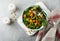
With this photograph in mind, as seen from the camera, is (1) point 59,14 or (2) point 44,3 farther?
(2) point 44,3

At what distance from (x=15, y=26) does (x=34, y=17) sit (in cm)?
11

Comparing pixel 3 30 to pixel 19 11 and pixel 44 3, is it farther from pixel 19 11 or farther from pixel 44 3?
pixel 44 3

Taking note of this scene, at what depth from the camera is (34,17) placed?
0.97m

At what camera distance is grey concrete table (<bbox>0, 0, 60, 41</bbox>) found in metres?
0.98

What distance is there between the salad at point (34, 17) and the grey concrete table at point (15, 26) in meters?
0.04

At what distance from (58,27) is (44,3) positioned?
18 cm

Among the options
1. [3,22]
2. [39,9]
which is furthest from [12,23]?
[39,9]

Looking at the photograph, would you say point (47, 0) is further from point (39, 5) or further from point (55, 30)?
point (55, 30)

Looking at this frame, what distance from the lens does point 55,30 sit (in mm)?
874

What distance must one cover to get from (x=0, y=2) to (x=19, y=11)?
0.11m

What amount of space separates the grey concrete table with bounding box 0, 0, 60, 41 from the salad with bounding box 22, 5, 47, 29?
4 centimetres

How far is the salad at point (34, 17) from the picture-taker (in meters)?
0.96

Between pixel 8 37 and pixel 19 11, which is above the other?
pixel 19 11

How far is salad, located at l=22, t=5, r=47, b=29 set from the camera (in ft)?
3.15
